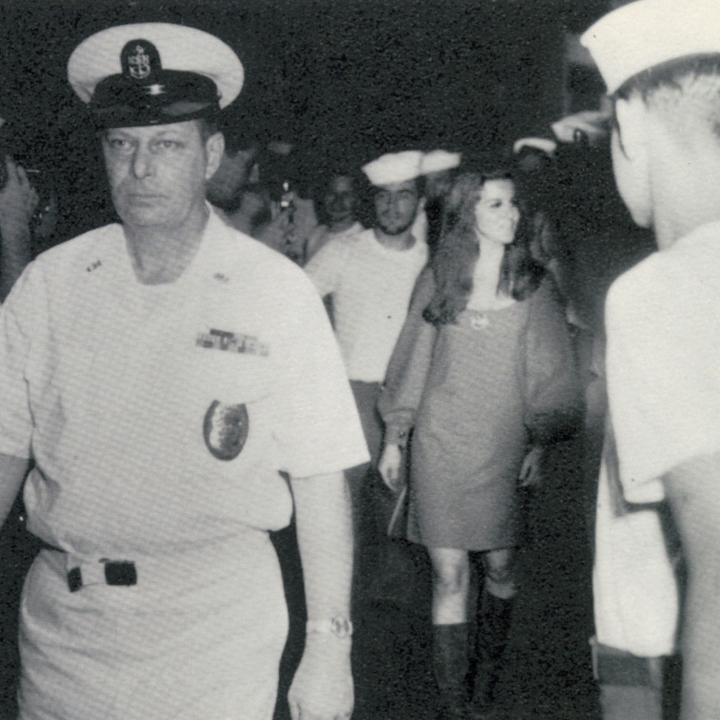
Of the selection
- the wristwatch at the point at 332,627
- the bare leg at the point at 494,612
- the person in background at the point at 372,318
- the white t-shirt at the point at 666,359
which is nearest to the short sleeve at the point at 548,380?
the bare leg at the point at 494,612

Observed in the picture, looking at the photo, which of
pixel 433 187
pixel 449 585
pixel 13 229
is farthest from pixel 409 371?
pixel 433 187

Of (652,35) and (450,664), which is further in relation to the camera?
(450,664)

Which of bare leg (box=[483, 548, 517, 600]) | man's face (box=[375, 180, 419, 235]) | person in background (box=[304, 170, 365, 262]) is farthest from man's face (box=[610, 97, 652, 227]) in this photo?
person in background (box=[304, 170, 365, 262])

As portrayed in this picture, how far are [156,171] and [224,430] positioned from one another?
566 mm

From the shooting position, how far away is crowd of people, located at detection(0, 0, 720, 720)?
146cm

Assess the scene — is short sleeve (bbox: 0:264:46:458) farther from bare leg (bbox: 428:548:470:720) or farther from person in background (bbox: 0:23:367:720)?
bare leg (bbox: 428:548:470:720)

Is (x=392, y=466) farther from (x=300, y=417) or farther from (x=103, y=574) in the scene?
(x=103, y=574)

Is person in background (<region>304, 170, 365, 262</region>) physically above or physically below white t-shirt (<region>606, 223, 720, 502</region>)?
below

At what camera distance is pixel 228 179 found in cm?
673

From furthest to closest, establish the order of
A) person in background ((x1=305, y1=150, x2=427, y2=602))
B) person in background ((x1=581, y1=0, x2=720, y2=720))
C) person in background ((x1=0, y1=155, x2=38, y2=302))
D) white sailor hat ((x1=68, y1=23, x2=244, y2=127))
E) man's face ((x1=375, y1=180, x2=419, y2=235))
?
man's face ((x1=375, y1=180, x2=419, y2=235))
person in background ((x1=305, y1=150, x2=427, y2=602))
person in background ((x1=0, y1=155, x2=38, y2=302))
white sailor hat ((x1=68, y1=23, x2=244, y2=127))
person in background ((x1=581, y1=0, x2=720, y2=720))

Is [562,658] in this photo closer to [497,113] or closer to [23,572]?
[23,572]

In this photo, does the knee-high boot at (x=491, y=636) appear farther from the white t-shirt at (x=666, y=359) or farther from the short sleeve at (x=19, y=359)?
the white t-shirt at (x=666, y=359)

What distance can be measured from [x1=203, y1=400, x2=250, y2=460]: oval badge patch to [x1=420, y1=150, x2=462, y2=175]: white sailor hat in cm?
528

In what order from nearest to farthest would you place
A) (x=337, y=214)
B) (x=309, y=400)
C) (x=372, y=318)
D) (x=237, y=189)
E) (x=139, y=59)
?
(x=309, y=400), (x=139, y=59), (x=372, y=318), (x=237, y=189), (x=337, y=214)
